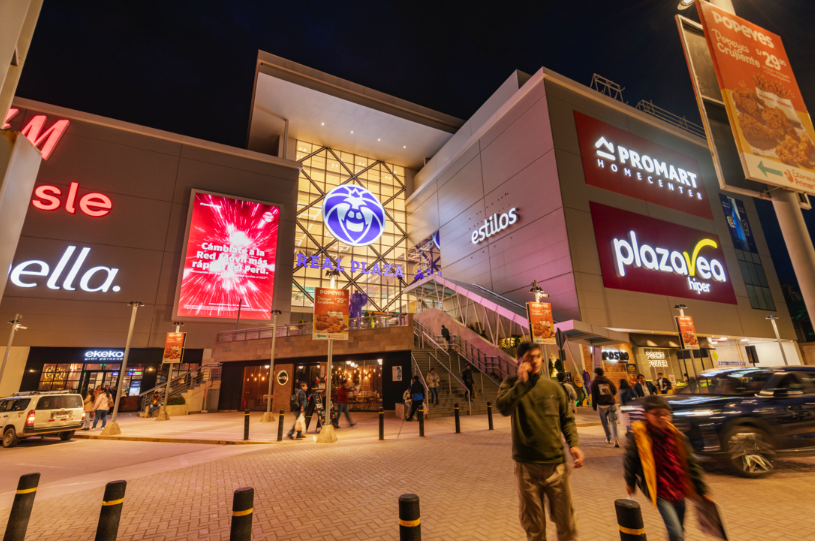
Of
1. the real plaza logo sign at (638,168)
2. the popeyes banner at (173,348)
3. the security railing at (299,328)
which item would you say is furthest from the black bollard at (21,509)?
the real plaza logo sign at (638,168)

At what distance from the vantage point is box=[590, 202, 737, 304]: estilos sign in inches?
969

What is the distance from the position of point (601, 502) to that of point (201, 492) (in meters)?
6.54

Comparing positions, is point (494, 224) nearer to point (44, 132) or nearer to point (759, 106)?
point (759, 106)

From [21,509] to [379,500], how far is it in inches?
167

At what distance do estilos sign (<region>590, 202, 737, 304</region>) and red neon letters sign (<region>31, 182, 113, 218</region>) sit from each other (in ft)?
117

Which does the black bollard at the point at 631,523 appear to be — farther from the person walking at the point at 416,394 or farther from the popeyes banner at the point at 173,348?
the popeyes banner at the point at 173,348

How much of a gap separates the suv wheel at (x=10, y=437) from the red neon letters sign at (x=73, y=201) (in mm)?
20455

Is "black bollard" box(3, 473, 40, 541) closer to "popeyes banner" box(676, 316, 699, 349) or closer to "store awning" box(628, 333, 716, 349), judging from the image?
"popeyes banner" box(676, 316, 699, 349)

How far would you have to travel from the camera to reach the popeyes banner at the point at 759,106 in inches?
265

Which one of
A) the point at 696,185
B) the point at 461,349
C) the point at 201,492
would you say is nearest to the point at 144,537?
the point at 201,492

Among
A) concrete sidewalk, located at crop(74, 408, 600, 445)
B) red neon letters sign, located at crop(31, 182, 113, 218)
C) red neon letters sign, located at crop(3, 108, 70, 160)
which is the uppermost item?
red neon letters sign, located at crop(3, 108, 70, 160)

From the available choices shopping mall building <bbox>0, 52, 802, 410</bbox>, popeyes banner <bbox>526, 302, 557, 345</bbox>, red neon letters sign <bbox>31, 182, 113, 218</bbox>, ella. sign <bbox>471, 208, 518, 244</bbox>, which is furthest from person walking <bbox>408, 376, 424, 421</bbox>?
red neon letters sign <bbox>31, 182, 113, 218</bbox>

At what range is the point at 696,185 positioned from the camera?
104 ft

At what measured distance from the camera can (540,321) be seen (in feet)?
45.1
